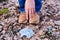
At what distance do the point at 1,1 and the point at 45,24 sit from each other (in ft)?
2.69

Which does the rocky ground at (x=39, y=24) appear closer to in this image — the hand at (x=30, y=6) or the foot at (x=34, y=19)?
the foot at (x=34, y=19)

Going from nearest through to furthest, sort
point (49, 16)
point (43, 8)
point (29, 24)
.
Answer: point (29, 24)
point (49, 16)
point (43, 8)

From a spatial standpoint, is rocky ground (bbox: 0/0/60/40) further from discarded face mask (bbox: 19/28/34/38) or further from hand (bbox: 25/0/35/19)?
hand (bbox: 25/0/35/19)

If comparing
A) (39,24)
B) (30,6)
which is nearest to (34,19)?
A: (39,24)

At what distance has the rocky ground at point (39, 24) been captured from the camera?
1.97 meters

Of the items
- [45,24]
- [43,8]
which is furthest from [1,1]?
[45,24]

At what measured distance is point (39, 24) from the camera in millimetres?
2119

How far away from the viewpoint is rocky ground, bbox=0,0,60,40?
6.48 ft

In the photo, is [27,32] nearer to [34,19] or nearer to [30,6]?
[34,19]

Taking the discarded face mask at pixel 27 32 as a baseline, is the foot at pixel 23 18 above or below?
above

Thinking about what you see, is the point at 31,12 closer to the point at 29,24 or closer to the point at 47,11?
the point at 29,24

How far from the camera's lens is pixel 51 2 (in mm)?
2545

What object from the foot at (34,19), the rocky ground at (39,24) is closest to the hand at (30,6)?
the foot at (34,19)

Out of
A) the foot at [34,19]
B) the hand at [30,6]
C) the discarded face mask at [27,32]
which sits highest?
the hand at [30,6]
